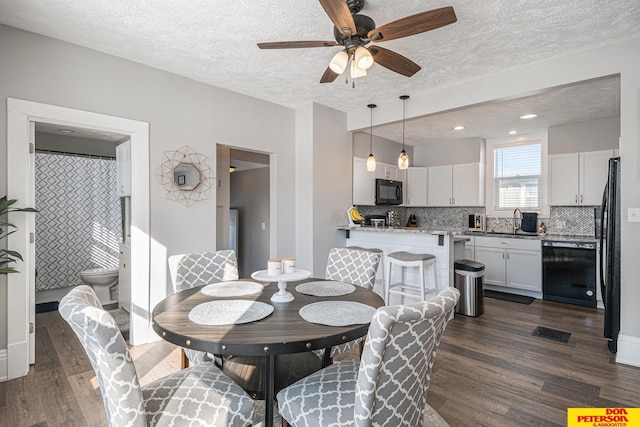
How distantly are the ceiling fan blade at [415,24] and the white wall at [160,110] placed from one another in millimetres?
2217

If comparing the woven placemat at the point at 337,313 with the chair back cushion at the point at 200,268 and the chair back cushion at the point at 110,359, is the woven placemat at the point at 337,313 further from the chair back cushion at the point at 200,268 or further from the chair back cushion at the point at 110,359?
the chair back cushion at the point at 200,268

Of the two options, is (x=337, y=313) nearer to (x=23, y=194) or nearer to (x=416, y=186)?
(x=23, y=194)

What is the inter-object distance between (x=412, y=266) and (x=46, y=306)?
14.8ft

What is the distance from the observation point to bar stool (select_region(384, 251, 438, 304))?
353 centimetres

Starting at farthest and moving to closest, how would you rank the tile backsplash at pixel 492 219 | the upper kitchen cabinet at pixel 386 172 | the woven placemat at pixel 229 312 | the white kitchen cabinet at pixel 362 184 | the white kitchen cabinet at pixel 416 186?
1. the white kitchen cabinet at pixel 416 186
2. the upper kitchen cabinet at pixel 386 172
3. the white kitchen cabinet at pixel 362 184
4. the tile backsplash at pixel 492 219
5. the woven placemat at pixel 229 312

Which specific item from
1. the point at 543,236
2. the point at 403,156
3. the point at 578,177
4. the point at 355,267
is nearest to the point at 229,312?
the point at 355,267

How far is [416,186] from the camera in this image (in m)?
6.39

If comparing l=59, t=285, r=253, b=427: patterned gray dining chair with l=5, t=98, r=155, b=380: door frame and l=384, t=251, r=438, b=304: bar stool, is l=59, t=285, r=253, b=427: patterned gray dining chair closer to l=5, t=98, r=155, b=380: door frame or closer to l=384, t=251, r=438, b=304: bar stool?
l=5, t=98, r=155, b=380: door frame

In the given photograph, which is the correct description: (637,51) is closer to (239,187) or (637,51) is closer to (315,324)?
(315,324)

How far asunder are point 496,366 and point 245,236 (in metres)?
4.27

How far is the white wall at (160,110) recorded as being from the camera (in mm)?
2553

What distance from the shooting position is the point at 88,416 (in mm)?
1988

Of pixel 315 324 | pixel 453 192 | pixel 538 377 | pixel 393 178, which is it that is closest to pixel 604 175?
pixel 453 192

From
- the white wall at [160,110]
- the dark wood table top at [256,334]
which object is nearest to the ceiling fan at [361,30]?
the dark wood table top at [256,334]
